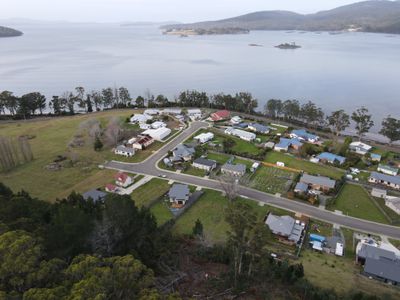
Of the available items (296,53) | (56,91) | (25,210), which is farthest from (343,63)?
(25,210)

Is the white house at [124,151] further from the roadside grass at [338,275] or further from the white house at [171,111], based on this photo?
the roadside grass at [338,275]

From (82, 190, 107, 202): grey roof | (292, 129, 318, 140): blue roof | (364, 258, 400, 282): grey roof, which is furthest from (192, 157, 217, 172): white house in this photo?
(364, 258, 400, 282): grey roof

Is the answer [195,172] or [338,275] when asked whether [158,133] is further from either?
[338,275]

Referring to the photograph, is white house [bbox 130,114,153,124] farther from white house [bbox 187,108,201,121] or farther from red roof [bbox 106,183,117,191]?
red roof [bbox 106,183,117,191]

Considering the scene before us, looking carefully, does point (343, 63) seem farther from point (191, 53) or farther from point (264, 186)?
point (264, 186)

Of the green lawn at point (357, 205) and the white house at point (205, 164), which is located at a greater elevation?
the white house at point (205, 164)

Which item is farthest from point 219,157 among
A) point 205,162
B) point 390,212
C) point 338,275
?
point 338,275

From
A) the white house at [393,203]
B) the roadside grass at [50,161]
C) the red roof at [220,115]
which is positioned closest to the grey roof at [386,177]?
the white house at [393,203]
